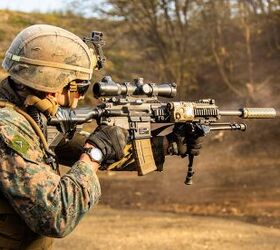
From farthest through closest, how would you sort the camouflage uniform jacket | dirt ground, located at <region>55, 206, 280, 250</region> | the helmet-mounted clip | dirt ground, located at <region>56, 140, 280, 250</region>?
dirt ground, located at <region>56, 140, 280, 250</region>, dirt ground, located at <region>55, 206, 280, 250</region>, the helmet-mounted clip, the camouflage uniform jacket

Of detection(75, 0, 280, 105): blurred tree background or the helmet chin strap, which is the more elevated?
the helmet chin strap

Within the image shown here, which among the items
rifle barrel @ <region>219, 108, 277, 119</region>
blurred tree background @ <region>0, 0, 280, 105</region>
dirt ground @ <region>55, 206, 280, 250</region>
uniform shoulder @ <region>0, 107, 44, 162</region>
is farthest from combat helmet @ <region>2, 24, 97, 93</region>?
blurred tree background @ <region>0, 0, 280, 105</region>

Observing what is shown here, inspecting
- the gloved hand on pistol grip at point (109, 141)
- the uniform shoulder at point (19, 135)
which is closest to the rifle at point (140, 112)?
the gloved hand on pistol grip at point (109, 141)

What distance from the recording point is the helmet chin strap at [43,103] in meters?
2.47

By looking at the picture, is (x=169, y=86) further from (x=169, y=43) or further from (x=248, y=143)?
(x=169, y=43)

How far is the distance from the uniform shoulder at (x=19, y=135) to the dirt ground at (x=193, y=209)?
484 centimetres

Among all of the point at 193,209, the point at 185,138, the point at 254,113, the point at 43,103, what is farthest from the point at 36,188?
the point at 193,209

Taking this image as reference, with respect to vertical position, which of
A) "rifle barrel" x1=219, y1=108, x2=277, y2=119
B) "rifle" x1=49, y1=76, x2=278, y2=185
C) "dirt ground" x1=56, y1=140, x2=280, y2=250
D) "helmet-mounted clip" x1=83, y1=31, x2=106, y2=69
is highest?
"helmet-mounted clip" x1=83, y1=31, x2=106, y2=69

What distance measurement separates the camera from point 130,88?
3.33 metres

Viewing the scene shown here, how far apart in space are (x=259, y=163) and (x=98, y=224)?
6.95m

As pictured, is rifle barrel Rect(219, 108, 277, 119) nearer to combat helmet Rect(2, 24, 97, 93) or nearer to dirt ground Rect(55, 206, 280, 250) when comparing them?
combat helmet Rect(2, 24, 97, 93)

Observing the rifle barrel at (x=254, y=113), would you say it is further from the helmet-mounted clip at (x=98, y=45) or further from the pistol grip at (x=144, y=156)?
the helmet-mounted clip at (x=98, y=45)

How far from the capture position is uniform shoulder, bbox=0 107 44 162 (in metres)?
2.27

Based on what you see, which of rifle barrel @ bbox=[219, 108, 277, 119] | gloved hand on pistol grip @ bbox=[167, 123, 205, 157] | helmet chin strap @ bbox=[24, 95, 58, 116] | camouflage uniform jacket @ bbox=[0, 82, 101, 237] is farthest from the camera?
rifle barrel @ bbox=[219, 108, 277, 119]
